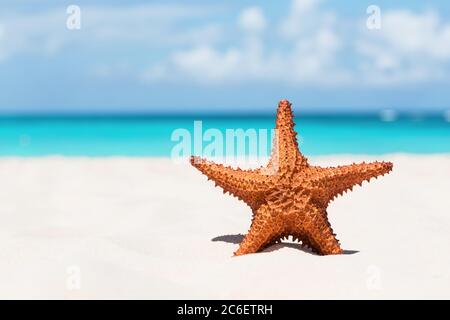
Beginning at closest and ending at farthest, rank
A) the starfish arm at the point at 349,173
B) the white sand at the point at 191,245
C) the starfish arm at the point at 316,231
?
the white sand at the point at 191,245 → the starfish arm at the point at 316,231 → the starfish arm at the point at 349,173

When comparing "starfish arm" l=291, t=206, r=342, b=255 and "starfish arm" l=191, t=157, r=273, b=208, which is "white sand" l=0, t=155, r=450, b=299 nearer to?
"starfish arm" l=291, t=206, r=342, b=255

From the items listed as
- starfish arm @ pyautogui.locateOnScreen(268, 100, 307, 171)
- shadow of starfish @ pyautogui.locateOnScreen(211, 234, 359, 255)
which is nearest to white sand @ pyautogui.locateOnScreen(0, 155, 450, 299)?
shadow of starfish @ pyautogui.locateOnScreen(211, 234, 359, 255)

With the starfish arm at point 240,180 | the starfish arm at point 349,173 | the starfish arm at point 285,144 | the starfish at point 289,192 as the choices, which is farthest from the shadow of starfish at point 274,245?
the starfish arm at point 285,144

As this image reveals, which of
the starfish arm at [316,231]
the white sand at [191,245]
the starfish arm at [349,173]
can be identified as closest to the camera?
the white sand at [191,245]

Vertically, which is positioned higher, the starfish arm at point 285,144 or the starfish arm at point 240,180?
the starfish arm at point 285,144

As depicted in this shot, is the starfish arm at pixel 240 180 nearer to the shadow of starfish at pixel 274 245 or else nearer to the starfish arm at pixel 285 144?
the starfish arm at pixel 285 144

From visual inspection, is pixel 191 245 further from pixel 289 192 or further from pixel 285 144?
pixel 285 144

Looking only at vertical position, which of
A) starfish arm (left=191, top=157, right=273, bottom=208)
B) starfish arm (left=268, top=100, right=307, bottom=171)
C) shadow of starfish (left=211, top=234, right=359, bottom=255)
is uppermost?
starfish arm (left=268, top=100, right=307, bottom=171)
